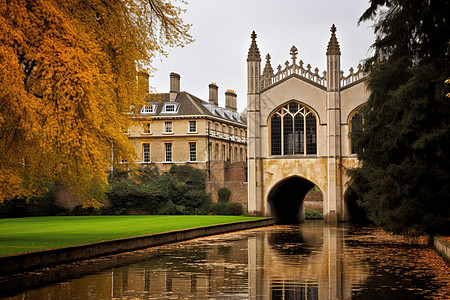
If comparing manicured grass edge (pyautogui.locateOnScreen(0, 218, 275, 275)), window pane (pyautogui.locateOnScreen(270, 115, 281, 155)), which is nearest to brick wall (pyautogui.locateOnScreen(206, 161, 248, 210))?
window pane (pyautogui.locateOnScreen(270, 115, 281, 155))

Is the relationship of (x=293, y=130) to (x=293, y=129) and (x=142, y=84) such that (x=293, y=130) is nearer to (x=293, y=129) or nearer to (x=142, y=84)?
(x=293, y=129)

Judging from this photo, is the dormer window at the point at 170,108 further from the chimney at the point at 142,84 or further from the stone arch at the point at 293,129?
the chimney at the point at 142,84

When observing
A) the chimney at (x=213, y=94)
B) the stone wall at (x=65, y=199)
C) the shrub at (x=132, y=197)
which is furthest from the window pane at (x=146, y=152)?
the chimney at (x=213, y=94)

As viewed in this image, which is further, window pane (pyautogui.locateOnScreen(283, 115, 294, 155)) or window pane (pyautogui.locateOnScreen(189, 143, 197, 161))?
window pane (pyautogui.locateOnScreen(189, 143, 197, 161))

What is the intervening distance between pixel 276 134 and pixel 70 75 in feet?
95.6

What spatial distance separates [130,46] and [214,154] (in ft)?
129

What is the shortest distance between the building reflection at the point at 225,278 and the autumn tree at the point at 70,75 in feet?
8.46

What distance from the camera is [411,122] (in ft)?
55.3

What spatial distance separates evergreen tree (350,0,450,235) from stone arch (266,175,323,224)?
20.0m

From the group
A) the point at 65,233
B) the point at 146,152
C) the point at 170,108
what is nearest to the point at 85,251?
the point at 65,233

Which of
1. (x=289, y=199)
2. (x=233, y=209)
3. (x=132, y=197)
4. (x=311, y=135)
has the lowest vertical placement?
(x=233, y=209)

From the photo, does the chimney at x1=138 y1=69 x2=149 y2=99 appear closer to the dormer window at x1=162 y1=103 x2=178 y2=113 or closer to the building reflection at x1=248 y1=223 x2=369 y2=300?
the building reflection at x1=248 y1=223 x2=369 y2=300

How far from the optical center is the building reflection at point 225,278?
29.1 feet

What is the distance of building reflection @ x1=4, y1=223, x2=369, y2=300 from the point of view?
8875 mm
